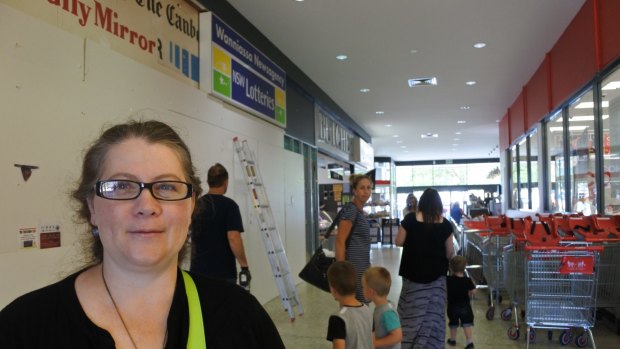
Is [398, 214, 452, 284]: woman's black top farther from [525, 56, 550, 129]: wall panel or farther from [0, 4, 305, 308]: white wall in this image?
[525, 56, 550, 129]: wall panel

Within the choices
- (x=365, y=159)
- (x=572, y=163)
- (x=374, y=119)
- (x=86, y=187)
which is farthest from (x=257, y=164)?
(x=365, y=159)

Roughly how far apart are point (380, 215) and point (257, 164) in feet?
24.0

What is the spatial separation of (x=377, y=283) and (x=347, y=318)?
0.39m

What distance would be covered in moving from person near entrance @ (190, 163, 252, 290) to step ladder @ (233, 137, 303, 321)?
5.64ft

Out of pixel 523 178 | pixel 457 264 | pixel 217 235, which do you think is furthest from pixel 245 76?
pixel 523 178

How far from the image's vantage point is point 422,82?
980cm

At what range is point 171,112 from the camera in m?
4.36

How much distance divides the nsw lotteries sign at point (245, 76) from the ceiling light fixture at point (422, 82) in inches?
131

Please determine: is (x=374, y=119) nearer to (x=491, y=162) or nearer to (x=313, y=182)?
(x=313, y=182)

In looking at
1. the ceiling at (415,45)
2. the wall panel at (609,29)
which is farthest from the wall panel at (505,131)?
the wall panel at (609,29)

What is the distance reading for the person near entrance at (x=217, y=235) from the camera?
3.79 meters

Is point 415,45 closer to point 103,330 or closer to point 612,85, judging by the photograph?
point 612,85

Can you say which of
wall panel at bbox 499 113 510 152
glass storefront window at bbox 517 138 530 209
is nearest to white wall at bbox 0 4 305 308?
glass storefront window at bbox 517 138 530 209

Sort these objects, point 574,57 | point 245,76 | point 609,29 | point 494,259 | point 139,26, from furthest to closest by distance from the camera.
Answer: point 574,57 → point 494,259 → point 245,76 → point 609,29 → point 139,26
